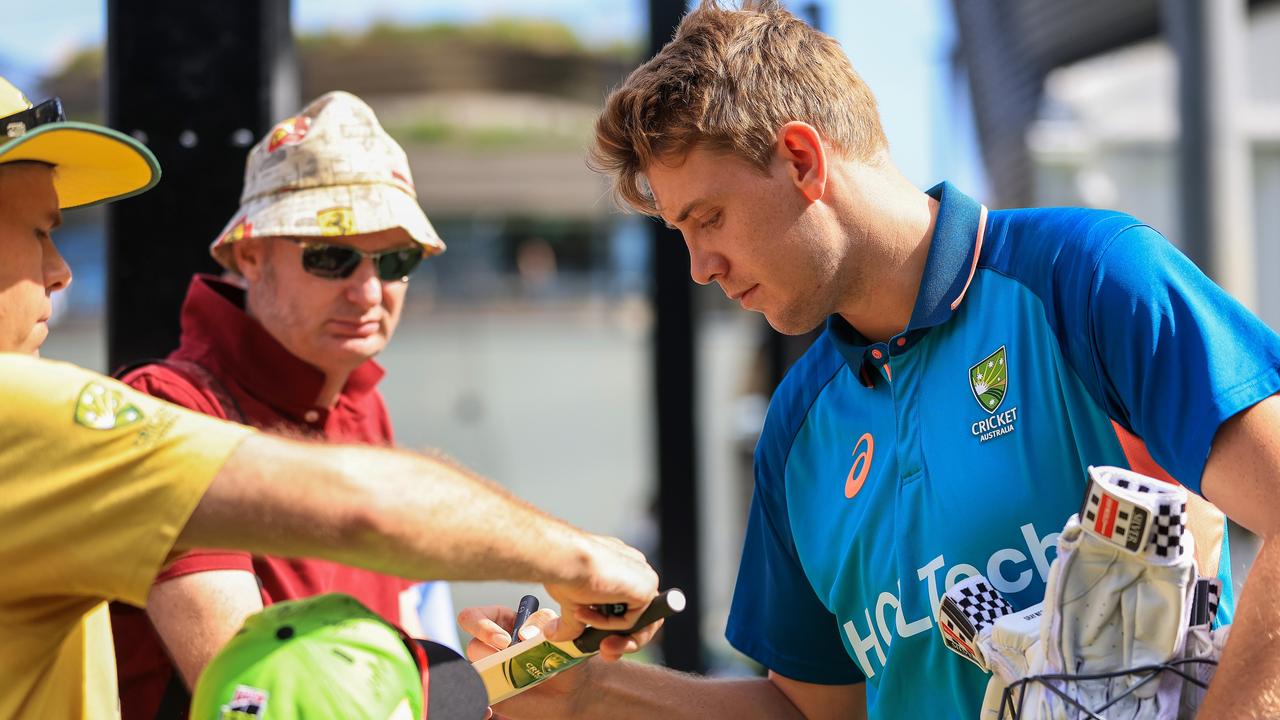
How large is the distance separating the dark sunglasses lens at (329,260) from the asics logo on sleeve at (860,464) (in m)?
1.16

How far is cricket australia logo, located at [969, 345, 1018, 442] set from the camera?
219cm

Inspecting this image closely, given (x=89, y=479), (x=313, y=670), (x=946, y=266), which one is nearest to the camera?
(x=89, y=479)

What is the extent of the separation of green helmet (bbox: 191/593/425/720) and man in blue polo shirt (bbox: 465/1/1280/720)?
29.4 inches

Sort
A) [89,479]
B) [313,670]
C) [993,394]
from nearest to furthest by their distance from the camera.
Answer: [89,479], [313,670], [993,394]

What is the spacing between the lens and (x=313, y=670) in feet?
4.99

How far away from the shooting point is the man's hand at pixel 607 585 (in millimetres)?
1643

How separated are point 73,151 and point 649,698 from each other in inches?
59.8

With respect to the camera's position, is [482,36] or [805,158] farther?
[482,36]

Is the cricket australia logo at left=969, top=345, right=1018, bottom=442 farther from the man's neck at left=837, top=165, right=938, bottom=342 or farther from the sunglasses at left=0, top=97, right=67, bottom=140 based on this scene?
the sunglasses at left=0, top=97, right=67, bottom=140

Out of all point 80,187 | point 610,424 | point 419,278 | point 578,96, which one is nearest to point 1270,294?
point 610,424

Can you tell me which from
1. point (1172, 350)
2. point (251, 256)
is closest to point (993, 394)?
point (1172, 350)

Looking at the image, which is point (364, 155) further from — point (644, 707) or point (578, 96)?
point (578, 96)

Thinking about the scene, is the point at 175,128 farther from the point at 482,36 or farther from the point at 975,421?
the point at 482,36

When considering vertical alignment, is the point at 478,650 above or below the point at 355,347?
below
